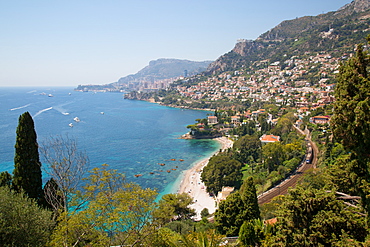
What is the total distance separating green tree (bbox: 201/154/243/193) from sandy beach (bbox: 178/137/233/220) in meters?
0.77

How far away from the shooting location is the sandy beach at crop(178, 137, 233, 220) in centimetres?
1739

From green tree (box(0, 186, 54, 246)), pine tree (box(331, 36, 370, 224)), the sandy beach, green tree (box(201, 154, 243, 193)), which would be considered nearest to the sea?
the sandy beach

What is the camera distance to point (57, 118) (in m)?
46.5

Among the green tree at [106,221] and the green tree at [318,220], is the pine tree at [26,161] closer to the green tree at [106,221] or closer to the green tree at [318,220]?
the green tree at [106,221]

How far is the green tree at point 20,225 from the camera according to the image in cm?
478

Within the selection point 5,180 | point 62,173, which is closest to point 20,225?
point 62,173

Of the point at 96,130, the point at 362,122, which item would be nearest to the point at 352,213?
the point at 362,122

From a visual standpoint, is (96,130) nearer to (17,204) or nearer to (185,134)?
(185,134)

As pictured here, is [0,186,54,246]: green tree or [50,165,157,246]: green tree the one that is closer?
[0,186,54,246]: green tree

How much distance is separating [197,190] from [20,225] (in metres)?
16.1

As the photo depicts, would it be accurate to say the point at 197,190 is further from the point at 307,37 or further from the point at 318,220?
the point at 307,37

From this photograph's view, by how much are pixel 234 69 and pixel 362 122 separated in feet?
346

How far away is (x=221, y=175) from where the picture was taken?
1967cm

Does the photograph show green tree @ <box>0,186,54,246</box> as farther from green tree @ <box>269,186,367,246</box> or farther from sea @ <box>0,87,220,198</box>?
sea @ <box>0,87,220,198</box>
